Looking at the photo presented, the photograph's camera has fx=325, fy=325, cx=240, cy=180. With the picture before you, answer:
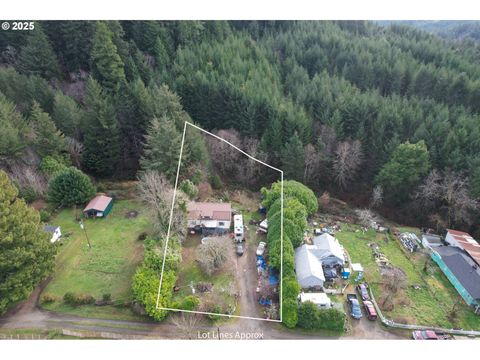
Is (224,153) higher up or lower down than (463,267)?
higher up

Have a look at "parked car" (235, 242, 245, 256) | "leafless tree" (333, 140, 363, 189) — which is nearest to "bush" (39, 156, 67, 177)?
"parked car" (235, 242, 245, 256)

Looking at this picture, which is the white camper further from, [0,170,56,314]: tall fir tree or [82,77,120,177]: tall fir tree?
[82,77,120,177]: tall fir tree

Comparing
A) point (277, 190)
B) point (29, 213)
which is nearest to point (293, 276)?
point (277, 190)

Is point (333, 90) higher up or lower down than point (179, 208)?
higher up

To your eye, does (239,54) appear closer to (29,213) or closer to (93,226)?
(93,226)

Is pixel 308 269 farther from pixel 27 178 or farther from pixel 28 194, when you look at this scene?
pixel 27 178

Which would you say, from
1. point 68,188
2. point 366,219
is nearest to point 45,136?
point 68,188
